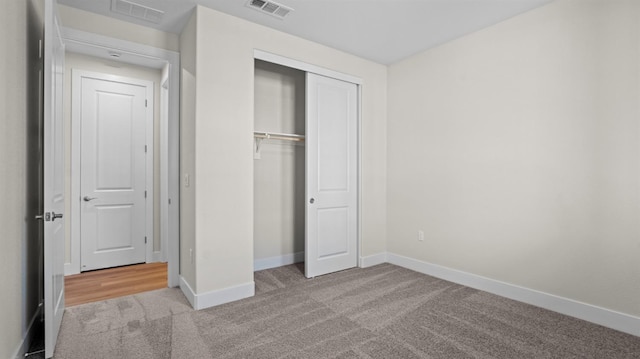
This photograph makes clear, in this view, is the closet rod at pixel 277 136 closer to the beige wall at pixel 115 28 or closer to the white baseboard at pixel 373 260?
the beige wall at pixel 115 28

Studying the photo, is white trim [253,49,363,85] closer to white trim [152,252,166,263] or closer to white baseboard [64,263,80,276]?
white trim [152,252,166,263]

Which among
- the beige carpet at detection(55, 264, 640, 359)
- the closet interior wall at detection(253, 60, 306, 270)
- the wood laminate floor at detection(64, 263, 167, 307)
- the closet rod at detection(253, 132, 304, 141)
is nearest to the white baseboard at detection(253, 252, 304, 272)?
the closet interior wall at detection(253, 60, 306, 270)

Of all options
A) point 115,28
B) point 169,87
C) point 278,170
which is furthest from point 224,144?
point 115,28

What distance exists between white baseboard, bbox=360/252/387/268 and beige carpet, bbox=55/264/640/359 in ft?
2.51

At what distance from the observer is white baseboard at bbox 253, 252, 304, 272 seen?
3.78 meters

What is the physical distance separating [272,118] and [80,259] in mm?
2880

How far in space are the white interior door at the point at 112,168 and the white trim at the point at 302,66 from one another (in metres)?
1.99

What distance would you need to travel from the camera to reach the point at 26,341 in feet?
6.48

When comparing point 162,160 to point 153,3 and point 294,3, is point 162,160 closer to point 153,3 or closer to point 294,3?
point 153,3

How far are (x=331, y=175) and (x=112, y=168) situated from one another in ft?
Answer: 9.18

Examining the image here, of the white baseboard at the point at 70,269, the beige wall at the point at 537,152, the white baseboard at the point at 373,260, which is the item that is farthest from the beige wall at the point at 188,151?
the beige wall at the point at 537,152

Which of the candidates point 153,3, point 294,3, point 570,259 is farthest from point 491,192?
point 153,3

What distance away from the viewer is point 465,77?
10.8 feet

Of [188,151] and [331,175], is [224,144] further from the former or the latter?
[331,175]
